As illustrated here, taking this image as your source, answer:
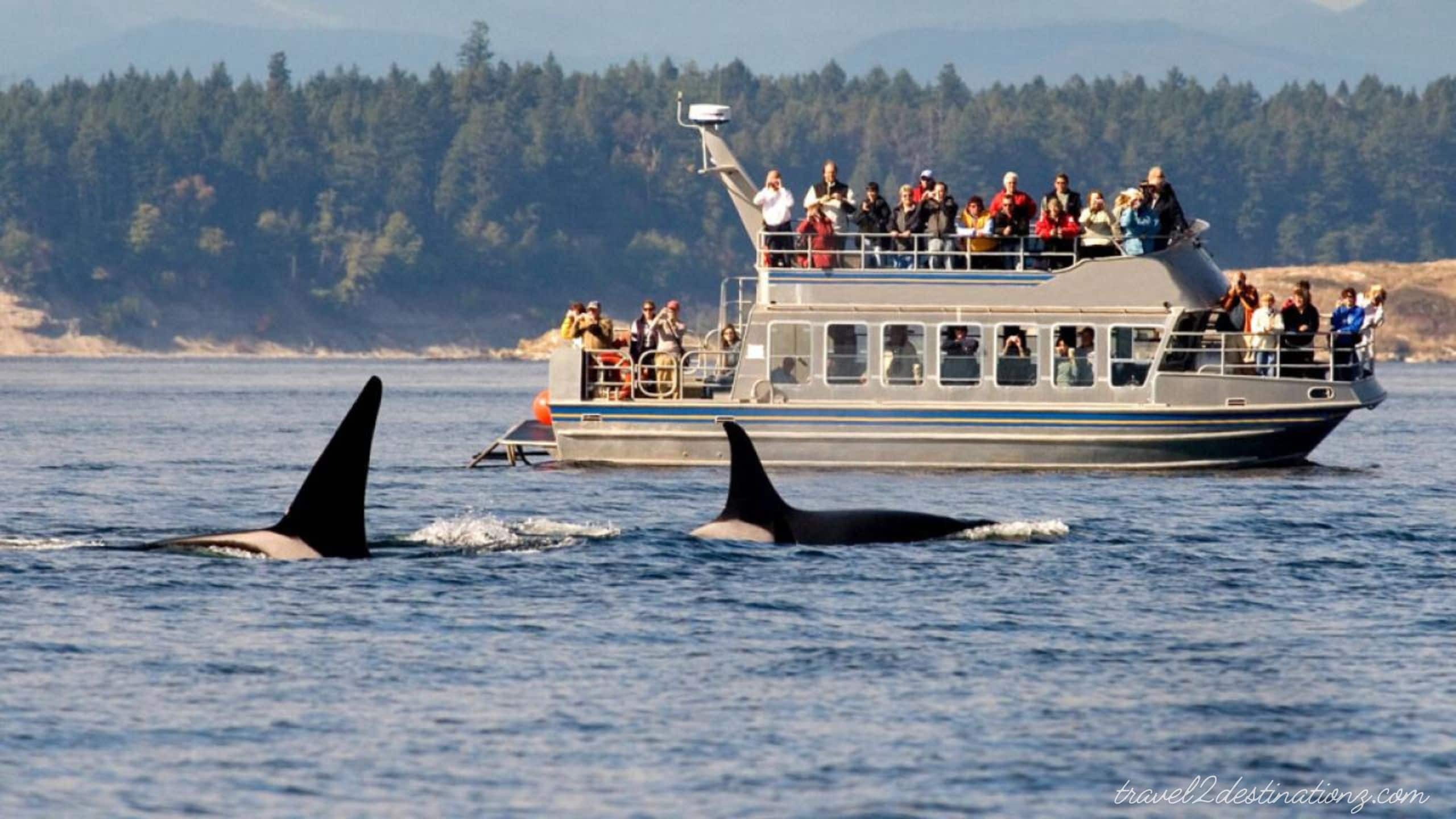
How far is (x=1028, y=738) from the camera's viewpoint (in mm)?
15984

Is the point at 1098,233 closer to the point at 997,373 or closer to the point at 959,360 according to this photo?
the point at 997,373

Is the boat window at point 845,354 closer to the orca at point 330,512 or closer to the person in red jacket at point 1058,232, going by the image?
the person in red jacket at point 1058,232

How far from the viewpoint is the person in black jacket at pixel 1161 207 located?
3694cm

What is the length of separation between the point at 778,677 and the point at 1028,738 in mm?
2691

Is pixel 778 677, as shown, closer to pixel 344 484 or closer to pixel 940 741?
pixel 940 741

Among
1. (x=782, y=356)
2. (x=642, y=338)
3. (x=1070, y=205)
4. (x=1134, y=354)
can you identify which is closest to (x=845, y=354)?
(x=782, y=356)

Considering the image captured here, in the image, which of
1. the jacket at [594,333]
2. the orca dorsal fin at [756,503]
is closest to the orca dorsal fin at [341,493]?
the orca dorsal fin at [756,503]

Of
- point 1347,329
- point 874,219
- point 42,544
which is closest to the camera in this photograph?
point 42,544

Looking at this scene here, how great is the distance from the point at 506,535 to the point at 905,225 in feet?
42.9

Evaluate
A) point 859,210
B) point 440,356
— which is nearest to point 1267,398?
point 859,210

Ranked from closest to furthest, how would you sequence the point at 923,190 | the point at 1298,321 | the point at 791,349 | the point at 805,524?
the point at 805,524
the point at 1298,321
the point at 791,349
the point at 923,190

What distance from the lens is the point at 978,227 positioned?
37.2m

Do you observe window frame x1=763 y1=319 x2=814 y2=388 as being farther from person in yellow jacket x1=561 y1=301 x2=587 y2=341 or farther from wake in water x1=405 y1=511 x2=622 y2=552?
wake in water x1=405 y1=511 x2=622 y2=552

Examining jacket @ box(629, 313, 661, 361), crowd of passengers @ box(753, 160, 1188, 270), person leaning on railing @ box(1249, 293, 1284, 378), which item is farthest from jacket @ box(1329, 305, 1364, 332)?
jacket @ box(629, 313, 661, 361)
